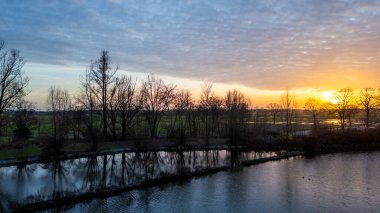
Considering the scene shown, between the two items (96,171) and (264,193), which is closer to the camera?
(264,193)

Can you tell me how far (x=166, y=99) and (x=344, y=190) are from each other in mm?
44174

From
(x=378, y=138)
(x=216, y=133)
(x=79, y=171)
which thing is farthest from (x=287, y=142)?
(x=79, y=171)

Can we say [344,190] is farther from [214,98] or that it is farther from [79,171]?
[214,98]

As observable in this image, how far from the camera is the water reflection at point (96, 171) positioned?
25.6 meters

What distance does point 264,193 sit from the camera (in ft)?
87.6

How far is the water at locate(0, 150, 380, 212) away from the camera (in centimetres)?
2334

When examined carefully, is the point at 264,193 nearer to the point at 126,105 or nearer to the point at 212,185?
the point at 212,185

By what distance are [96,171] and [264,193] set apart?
618 inches

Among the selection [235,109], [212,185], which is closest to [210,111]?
[235,109]

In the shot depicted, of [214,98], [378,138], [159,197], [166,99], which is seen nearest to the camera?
[159,197]

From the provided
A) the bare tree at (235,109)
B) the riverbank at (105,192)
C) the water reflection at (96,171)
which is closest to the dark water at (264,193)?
the riverbank at (105,192)

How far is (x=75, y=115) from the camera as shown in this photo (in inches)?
2381

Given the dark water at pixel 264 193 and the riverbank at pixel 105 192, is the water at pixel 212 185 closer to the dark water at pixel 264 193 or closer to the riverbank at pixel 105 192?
the dark water at pixel 264 193

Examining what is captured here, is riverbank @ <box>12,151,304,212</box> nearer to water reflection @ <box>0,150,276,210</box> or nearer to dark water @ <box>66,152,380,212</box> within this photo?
water reflection @ <box>0,150,276,210</box>
